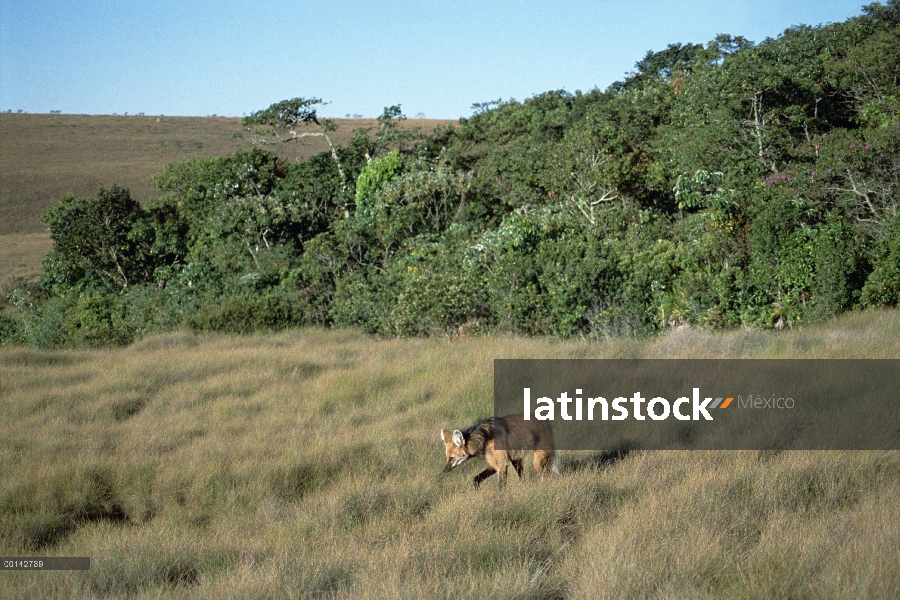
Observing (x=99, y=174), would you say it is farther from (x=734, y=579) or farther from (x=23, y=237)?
(x=734, y=579)

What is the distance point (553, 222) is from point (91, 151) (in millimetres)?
56472

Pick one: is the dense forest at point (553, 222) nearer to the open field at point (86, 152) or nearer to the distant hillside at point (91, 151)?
the open field at point (86, 152)

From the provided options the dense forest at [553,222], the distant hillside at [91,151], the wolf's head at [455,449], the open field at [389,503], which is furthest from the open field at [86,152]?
the wolf's head at [455,449]

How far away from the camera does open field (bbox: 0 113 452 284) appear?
46203mm

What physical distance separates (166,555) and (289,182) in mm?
19195

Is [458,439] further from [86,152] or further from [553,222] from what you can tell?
[86,152]

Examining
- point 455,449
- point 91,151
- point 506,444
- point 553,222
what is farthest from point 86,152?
point 506,444

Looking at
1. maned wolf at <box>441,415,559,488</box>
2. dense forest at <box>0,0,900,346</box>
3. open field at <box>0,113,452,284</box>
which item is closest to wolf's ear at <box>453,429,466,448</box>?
maned wolf at <box>441,415,559,488</box>

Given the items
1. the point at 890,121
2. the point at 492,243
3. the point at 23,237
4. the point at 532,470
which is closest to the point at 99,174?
the point at 23,237

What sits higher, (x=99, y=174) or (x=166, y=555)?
(x=99, y=174)

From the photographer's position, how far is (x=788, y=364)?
358 inches

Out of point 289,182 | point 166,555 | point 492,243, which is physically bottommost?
point 166,555

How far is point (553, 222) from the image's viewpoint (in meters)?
16.6

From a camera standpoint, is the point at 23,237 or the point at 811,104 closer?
the point at 811,104
